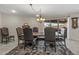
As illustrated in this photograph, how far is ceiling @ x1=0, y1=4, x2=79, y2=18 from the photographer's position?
2.56 m

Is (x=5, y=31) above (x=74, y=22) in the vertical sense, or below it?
below

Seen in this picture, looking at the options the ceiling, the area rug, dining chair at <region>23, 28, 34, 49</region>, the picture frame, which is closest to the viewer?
the ceiling

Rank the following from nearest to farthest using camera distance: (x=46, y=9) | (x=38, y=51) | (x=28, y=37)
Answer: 1. (x=46, y=9)
2. (x=38, y=51)
3. (x=28, y=37)

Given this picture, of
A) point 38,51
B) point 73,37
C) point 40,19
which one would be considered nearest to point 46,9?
point 40,19

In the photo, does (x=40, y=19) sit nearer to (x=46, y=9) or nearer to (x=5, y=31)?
(x=46, y=9)

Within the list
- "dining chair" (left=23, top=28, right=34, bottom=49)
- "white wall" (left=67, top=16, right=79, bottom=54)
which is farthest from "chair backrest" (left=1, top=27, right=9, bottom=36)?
"white wall" (left=67, top=16, right=79, bottom=54)

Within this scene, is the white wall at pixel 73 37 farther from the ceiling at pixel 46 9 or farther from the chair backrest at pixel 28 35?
the chair backrest at pixel 28 35

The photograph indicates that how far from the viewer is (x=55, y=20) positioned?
2.75m

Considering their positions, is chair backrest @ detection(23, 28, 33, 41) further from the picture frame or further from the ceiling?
the picture frame

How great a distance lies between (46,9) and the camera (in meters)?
2.65

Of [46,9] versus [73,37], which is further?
[73,37]

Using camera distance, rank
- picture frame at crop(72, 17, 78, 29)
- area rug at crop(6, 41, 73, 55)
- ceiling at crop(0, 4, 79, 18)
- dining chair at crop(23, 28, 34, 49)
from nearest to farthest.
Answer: ceiling at crop(0, 4, 79, 18), picture frame at crop(72, 17, 78, 29), area rug at crop(6, 41, 73, 55), dining chair at crop(23, 28, 34, 49)

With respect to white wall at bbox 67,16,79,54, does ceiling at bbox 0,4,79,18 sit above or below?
above

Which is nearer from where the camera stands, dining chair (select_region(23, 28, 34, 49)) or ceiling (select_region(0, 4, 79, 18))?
ceiling (select_region(0, 4, 79, 18))
